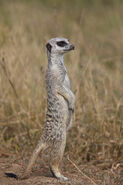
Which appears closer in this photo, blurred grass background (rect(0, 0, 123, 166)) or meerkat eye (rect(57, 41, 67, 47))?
meerkat eye (rect(57, 41, 67, 47))

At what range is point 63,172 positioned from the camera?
4.16m

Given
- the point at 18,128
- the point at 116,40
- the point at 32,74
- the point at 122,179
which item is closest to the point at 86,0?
the point at 116,40

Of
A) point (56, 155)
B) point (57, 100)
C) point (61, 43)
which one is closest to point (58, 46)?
point (61, 43)

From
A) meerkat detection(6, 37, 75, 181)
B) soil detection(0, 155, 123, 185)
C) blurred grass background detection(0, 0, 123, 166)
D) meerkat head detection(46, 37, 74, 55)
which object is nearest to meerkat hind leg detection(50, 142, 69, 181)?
meerkat detection(6, 37, 75, 181)

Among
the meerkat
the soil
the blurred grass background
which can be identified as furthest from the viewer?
the blurred grass background

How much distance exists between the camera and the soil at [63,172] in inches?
142

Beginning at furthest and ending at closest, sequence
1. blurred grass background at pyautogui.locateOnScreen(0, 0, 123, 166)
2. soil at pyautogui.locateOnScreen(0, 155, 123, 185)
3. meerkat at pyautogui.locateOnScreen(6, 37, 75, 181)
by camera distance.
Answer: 1. blurred grass background at pyautogui.locateOnScreen(0, 0, 123, 166)
2. soil at pyautogui.locateOnScreen(0, 155, 123, 185)
3. meerkat at pyautogui.locateOnScreen(6, 37, 75, 181)

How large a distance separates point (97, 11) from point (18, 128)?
7786mm

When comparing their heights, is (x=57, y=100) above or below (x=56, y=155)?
above

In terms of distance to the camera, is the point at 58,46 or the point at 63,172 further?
the point at 63,172

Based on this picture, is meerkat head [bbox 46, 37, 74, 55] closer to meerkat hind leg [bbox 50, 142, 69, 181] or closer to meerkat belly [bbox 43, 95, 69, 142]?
meerkat belly [bbox 43, 95, 69, 142]

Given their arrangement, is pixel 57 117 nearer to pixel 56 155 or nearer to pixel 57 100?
pixel 57 100

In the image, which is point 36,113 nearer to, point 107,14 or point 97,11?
point 107,14

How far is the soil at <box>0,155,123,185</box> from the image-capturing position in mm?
3617
